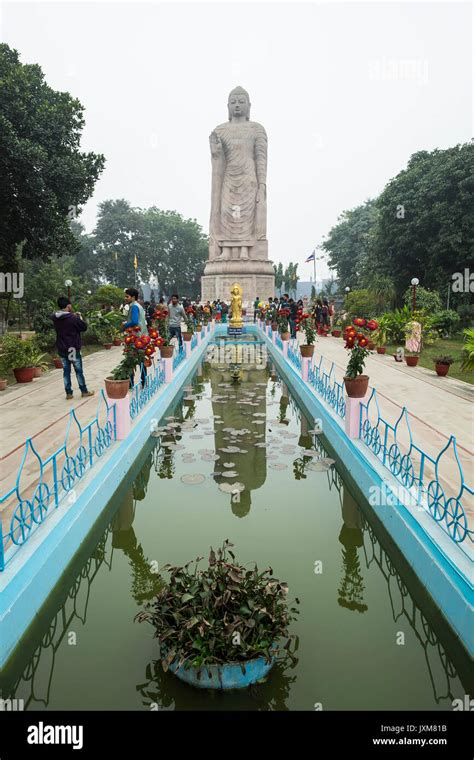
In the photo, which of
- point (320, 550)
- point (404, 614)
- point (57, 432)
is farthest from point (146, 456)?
point (404, 614)

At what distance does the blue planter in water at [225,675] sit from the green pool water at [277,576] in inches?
2.4

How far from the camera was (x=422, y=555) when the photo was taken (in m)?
4.00

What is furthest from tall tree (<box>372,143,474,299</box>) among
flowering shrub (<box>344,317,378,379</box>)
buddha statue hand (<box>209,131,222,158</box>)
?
flowering shrub (<box>344,317,378,379</box>)

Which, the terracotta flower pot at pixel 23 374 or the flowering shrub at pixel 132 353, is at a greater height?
the flowering shrub at pixel 132 353

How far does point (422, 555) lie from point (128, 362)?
14.4ft

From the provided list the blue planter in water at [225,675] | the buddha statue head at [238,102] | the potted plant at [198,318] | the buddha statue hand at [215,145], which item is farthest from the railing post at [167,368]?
the buddha statue head at [238,102]

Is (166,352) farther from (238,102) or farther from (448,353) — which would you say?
(238,102)

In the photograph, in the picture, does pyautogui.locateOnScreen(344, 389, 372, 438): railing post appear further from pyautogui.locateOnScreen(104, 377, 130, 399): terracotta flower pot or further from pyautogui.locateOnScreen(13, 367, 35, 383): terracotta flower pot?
pyautogui.locateOnScreen(13, 367, 35, 383): terracotta flower pot

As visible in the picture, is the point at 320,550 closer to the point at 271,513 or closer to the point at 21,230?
the point at 271,513

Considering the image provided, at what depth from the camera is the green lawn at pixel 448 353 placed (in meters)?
12.3

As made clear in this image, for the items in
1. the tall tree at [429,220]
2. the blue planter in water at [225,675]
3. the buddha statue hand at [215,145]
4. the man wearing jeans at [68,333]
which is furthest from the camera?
the buddha statue hand at [215,145]

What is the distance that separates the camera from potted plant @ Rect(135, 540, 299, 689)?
2.90 metres

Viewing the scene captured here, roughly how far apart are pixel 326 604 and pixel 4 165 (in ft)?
48.4

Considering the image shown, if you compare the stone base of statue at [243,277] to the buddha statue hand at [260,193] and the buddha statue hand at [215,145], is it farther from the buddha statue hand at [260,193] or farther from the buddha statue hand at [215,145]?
the buddha statue hand at [215,145]
